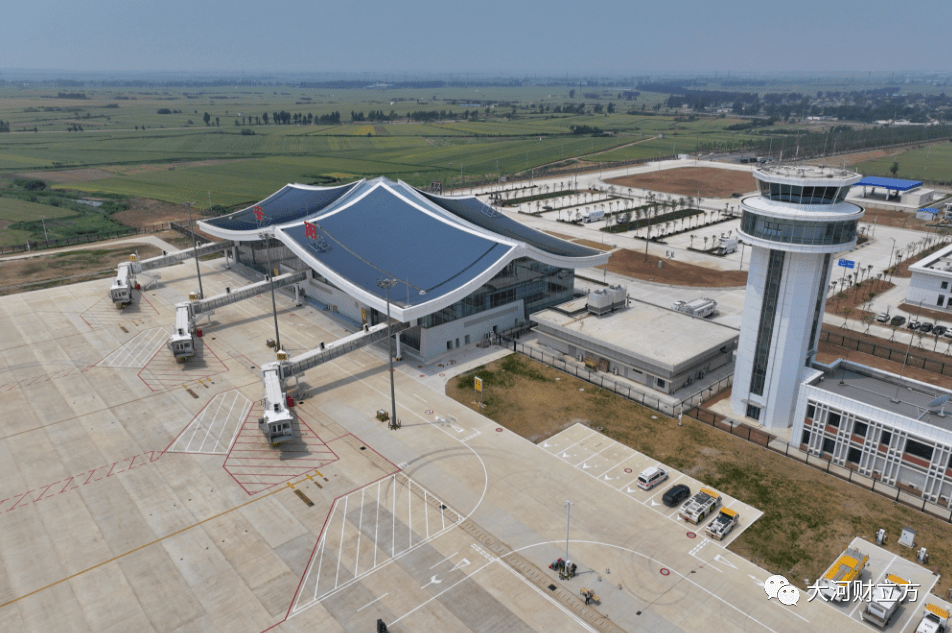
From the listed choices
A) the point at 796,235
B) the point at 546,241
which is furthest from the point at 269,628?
the point at 546,241

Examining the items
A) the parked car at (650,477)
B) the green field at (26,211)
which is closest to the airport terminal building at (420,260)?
the parked car at (650,477)

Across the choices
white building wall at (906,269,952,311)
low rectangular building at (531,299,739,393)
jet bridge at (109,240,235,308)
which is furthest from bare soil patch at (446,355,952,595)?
white building wall at (906,269,952,311)

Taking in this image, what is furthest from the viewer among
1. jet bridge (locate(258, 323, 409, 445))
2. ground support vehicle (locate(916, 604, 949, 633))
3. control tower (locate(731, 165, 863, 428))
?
jet bridge (locate(258, 323, 409, 445))

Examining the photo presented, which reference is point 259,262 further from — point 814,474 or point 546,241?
point 814,474

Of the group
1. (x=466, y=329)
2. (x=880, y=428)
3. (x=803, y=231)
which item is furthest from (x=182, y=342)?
(x=880, y=428)

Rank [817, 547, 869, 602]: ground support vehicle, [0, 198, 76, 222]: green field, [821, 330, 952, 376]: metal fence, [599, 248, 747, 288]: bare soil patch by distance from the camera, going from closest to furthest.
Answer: [817, 547, 869, 602]: ground support vehicle
[821, 330, 952, 376]: metal fence
[599, 248, 747, 288]: bare soil patch
[0, 198, 76, 222]: green field

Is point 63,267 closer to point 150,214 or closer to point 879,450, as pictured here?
point 150,214

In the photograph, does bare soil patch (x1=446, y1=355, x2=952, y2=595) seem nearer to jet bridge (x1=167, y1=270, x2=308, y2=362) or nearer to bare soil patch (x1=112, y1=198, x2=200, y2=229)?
jet bridge (x1=167, y1=270, x2=308, y2=362)
